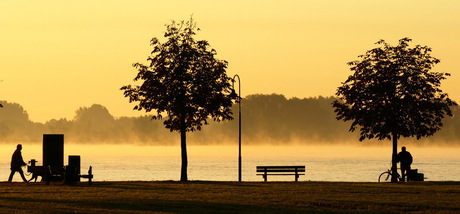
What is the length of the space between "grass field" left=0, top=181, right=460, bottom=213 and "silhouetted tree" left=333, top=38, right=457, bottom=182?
8.18 meters

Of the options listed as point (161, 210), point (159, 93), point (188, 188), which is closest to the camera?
point (161, 210)

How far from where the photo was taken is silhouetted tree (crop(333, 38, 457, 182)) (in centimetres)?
5484

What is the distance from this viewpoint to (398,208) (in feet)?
106

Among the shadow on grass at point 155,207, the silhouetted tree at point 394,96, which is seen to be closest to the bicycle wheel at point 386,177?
the silhouetted tree at point 394,96

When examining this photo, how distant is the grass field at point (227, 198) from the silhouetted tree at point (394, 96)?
8.18 metres

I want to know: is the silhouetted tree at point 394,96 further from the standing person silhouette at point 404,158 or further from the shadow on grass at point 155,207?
the shadow on grass at point 155,207

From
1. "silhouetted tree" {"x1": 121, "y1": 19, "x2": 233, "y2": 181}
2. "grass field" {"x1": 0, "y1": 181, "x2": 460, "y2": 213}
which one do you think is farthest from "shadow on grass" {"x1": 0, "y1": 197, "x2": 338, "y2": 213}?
"silhouetted tree" {"x1": 121, "y1": 19, "x2": 233, "y2": 181}

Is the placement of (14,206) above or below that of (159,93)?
below

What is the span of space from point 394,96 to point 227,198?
21.7 m

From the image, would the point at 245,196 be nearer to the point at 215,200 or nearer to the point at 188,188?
the point at 215,200

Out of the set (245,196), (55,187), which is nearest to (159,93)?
(55,187)

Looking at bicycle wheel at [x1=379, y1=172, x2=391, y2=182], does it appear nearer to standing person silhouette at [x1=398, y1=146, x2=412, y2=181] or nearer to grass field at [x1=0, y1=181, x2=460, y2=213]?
standing person silhouette at [x1=398, y1=146, x2=412, y2=181]

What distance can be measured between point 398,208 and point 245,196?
702cm

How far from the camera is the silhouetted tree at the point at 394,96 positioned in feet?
180
